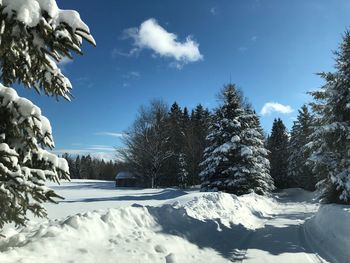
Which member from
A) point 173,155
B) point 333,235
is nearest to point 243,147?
point 333,235

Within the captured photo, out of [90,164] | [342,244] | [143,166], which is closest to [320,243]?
[342,244]

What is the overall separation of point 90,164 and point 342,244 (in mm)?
124616

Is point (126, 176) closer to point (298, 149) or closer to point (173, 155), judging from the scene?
point (173, 155)

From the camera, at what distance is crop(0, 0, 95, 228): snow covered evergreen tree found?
419cm

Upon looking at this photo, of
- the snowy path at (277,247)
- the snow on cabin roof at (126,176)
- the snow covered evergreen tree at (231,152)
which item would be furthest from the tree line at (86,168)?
the snowy path at (277,247)

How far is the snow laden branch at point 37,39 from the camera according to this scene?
4082 mm

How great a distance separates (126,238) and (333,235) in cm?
667

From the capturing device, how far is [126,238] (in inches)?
330

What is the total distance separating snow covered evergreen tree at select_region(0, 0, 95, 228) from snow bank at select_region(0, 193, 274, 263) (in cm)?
132

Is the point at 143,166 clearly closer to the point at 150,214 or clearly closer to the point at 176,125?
the point at 176,125

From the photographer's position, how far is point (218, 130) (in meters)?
29.5

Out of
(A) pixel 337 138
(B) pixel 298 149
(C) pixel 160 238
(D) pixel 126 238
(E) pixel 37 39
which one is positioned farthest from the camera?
(B) pixel 298 149

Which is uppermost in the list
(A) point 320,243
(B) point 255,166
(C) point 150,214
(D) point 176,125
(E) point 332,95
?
(D) point 176,125

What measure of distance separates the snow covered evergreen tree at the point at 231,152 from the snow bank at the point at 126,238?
1453cm
